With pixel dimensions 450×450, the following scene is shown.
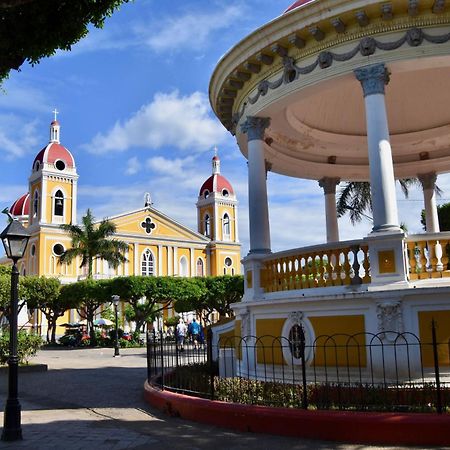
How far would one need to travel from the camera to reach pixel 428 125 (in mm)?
14969

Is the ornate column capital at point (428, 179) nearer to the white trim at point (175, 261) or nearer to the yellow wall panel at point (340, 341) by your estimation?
the yellow wall panel at point (340, 341)

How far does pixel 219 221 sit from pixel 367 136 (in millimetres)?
61939

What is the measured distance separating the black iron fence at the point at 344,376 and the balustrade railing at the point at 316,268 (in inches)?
35.7

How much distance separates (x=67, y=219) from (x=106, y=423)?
53.0 metres

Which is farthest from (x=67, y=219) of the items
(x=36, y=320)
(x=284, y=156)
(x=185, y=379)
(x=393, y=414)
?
(x=393, y=414)

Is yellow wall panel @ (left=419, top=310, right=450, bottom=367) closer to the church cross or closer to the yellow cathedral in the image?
the yellow cathedral

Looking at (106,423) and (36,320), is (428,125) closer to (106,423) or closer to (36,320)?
(106,423)

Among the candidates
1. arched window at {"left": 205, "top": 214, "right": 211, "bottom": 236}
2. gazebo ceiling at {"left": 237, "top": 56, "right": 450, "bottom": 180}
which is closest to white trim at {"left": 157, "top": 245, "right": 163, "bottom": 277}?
arched window at {"left": 205, "top": 214, "right": 211, "bottom": 236}

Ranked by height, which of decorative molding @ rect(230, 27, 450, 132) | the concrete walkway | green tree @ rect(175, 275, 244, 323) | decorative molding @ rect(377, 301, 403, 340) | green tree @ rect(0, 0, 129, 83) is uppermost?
decorative molding @ rect(230, 27, 450, 132)

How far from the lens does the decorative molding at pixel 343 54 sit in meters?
9.25

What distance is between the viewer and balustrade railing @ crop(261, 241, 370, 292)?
9469 millimetres

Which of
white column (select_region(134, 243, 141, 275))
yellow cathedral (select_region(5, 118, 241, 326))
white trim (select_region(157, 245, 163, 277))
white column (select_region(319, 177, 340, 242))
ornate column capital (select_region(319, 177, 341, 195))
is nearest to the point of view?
Result: white column (select_region(319, 177, 340, 242))

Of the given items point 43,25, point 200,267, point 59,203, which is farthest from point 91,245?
point 43,25

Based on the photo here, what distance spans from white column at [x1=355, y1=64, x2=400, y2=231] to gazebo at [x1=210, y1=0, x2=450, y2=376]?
0.02m
